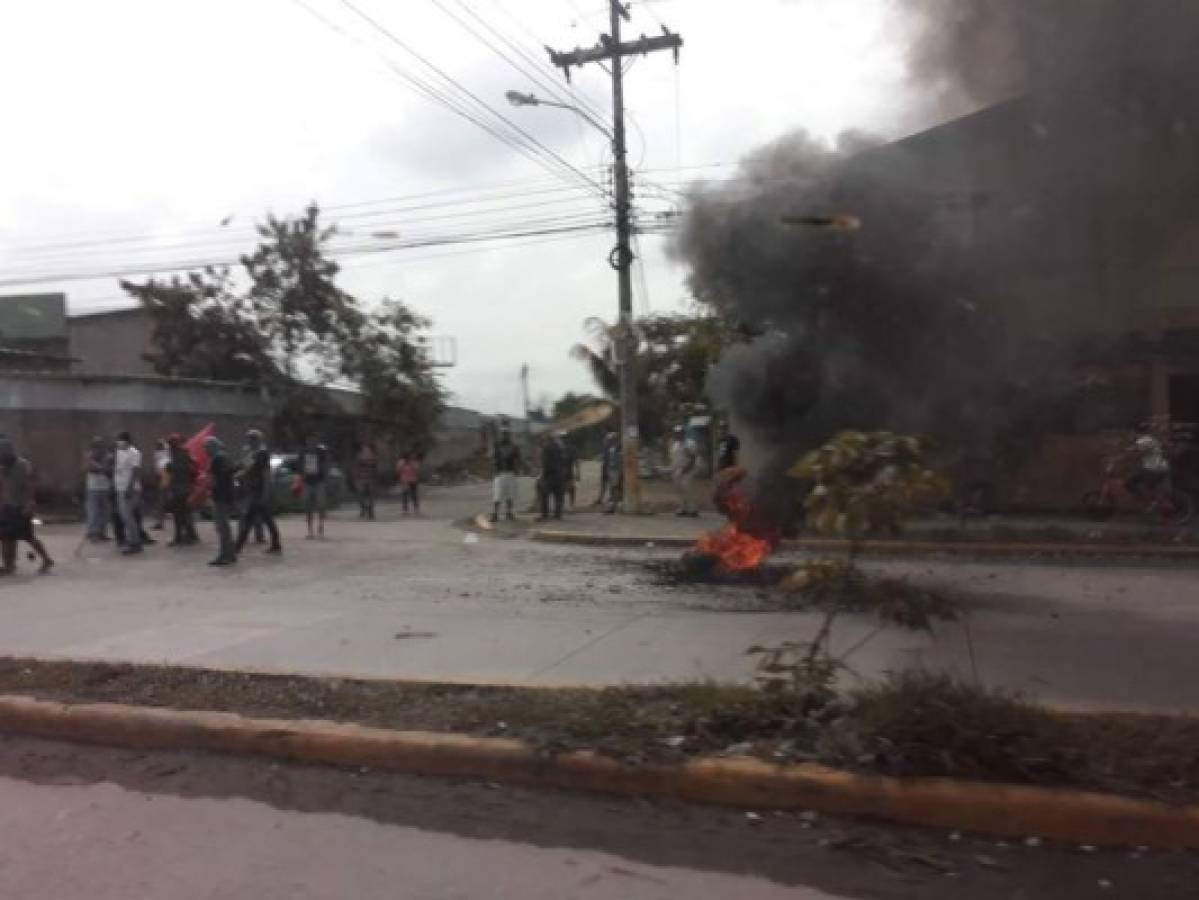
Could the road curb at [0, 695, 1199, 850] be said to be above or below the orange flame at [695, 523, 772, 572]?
below

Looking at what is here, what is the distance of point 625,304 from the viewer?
57.1 feet

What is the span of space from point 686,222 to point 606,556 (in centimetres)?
394

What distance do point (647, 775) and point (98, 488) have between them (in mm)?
11538

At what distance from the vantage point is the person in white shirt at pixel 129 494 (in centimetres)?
1295

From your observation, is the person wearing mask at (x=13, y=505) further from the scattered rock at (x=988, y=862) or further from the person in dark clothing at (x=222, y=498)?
the scattered rock at (x=988, y=862)

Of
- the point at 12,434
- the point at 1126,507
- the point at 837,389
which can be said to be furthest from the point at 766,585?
the point at 12,434

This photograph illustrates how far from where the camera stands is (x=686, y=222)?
12.2 metres

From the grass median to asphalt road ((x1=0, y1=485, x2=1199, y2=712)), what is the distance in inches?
24.6

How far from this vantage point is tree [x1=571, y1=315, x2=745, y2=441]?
965 inches

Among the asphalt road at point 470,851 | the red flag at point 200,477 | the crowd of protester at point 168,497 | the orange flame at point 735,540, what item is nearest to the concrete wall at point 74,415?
the crowd of protester at point 168,497

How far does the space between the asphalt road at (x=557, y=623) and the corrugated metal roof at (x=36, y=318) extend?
73.5ft

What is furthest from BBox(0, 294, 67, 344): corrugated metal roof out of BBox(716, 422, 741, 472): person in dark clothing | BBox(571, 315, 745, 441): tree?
BBox(716, 422, 741, 472): person in dark clothing

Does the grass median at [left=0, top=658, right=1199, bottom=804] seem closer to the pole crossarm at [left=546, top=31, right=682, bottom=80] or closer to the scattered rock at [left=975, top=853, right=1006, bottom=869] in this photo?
the scattered rock at [left=975, top=853, right=1006, bottom=869]

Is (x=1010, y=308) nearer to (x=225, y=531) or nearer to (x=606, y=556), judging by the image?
(x=606, y=556)
